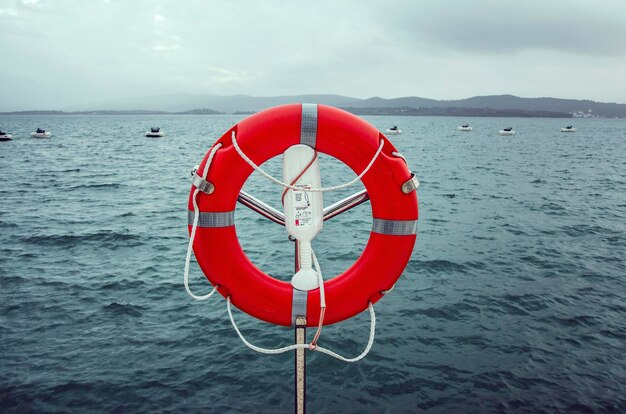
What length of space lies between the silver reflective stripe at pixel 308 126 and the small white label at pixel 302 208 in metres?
0.26

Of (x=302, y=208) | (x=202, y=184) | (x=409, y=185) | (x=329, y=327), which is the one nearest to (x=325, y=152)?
(x=302, y=208)

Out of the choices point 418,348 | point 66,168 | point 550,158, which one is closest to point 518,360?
point 418,348

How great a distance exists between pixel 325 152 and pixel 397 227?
644 mm

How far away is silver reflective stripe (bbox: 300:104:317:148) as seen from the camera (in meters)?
2.36

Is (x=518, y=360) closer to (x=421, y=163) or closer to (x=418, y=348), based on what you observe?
(x=418, y=348)

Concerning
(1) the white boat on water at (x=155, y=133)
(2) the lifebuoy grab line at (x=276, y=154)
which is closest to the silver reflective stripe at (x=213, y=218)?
(2) the lifebuoy grab line at (x=276, y=154)

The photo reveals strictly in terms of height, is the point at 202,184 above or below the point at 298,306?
above

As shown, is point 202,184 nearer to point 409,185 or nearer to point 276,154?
point 276,154

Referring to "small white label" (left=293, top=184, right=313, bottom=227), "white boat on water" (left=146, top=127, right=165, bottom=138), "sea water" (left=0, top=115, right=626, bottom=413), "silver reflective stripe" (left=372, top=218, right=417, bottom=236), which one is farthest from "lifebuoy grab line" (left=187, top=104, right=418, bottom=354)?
"white boat on water" (left=146, top=127, right=165, bottom=138)

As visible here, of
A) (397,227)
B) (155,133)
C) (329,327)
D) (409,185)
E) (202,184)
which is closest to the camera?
(202,184)

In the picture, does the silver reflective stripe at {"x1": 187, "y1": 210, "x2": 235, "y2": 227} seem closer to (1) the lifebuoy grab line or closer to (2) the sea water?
(1) the lifebuoy grab line

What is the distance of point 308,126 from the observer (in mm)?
2361

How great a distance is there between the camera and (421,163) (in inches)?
1033

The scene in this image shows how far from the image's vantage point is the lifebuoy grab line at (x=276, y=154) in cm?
237
